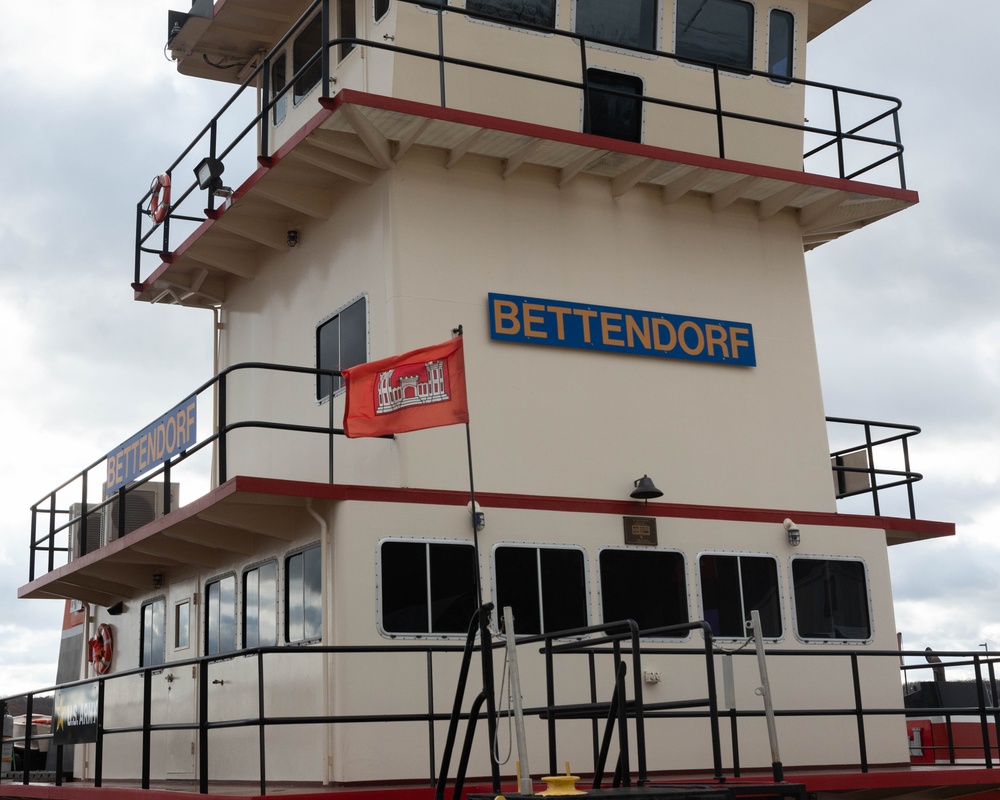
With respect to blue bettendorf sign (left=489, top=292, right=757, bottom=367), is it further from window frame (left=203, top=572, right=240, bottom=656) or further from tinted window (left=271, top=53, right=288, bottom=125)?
tinted window (left=271, top=53, right=288, bottom=125)

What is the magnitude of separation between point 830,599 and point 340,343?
5.71 m

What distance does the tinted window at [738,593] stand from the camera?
13016mm

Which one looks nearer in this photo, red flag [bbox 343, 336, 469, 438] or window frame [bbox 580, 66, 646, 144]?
red flag [bbox 343, 336, 469, 438]

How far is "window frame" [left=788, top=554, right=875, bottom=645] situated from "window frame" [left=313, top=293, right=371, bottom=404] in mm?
4860

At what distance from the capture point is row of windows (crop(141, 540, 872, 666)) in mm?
11695

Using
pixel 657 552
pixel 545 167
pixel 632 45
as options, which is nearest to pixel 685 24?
pixel 632 45

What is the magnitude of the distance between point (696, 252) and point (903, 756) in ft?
18.7

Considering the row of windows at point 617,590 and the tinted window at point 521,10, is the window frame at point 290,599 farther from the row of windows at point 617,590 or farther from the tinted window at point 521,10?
the tinted window at point 521,10

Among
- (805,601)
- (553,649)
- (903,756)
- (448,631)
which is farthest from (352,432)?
(903,756)

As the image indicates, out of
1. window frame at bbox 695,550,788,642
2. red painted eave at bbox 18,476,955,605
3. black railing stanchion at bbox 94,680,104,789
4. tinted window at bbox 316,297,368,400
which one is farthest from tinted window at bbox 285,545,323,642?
window frame at bbox 695,550,788,642

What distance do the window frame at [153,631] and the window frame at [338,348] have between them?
3467mm

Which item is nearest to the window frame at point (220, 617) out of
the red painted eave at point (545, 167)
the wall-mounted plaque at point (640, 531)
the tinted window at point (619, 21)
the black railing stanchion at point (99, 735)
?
the black railing stanchion at point (99, 735)

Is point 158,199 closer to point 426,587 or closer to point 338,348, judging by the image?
point 338,348

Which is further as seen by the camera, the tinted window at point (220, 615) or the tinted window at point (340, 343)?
the tinted window at point (220, 615)
